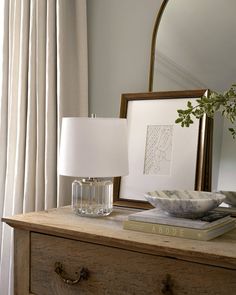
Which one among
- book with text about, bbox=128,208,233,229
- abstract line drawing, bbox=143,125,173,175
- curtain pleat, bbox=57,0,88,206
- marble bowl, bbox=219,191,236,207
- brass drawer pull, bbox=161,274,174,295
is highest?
curtain pleat, bbox=57,0,88,206

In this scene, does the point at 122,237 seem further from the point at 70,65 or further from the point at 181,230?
the point at 70,65

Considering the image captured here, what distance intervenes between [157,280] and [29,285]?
0.48 m

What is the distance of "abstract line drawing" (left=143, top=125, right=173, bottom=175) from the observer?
1518 millimetres

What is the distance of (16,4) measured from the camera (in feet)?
6.24

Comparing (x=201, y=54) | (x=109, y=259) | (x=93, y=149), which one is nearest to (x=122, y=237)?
(x=109, y=259)

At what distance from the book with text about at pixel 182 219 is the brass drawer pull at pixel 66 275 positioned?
0.20 meters

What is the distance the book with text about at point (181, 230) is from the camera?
1087 mm

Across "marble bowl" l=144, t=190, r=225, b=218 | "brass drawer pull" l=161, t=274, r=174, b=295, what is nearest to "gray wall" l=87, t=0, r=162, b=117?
"marble bowl" l=144, t=190, r=225, b=218

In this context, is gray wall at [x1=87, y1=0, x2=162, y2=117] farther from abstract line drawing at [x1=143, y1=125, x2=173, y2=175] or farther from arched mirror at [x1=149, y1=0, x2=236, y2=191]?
abstract line drawing at [x1=143, y1=125, x2=173, y2=175]

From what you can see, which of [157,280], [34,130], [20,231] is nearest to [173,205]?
[157,280]

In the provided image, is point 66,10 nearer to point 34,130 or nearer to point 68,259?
point 34,130

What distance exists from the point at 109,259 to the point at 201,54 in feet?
2.73

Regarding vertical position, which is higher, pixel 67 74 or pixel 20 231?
pixel 67 74

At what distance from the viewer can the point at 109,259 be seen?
116 cm
